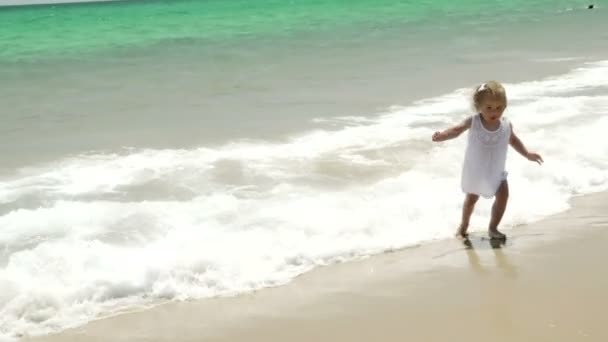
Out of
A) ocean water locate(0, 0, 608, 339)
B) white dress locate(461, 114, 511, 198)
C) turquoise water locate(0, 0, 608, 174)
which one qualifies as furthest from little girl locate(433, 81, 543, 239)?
turquoise water locate(0, 0, 608, 174)

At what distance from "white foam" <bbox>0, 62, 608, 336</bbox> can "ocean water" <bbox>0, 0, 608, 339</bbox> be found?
0.7 inches

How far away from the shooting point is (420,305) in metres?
3.76

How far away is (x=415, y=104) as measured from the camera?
9.31m

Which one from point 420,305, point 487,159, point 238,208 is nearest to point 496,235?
point 487,159

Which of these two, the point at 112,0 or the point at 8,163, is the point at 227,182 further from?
the point at 112,0

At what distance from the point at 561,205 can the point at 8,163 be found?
200 inches

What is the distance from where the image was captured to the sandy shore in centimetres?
347

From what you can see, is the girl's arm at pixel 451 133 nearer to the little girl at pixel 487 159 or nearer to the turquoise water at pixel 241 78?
the little girl at pixel 487 159

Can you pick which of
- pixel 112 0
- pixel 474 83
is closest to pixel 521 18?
pixel 474 83

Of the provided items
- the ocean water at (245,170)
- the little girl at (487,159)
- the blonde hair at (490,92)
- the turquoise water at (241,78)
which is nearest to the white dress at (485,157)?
the little girl at (487,159)

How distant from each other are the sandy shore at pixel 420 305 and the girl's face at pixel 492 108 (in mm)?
815

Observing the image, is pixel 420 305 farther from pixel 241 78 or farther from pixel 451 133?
pixel 241 78

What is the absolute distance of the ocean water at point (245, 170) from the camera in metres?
4.36

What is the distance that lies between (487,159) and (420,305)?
1.40 meters
